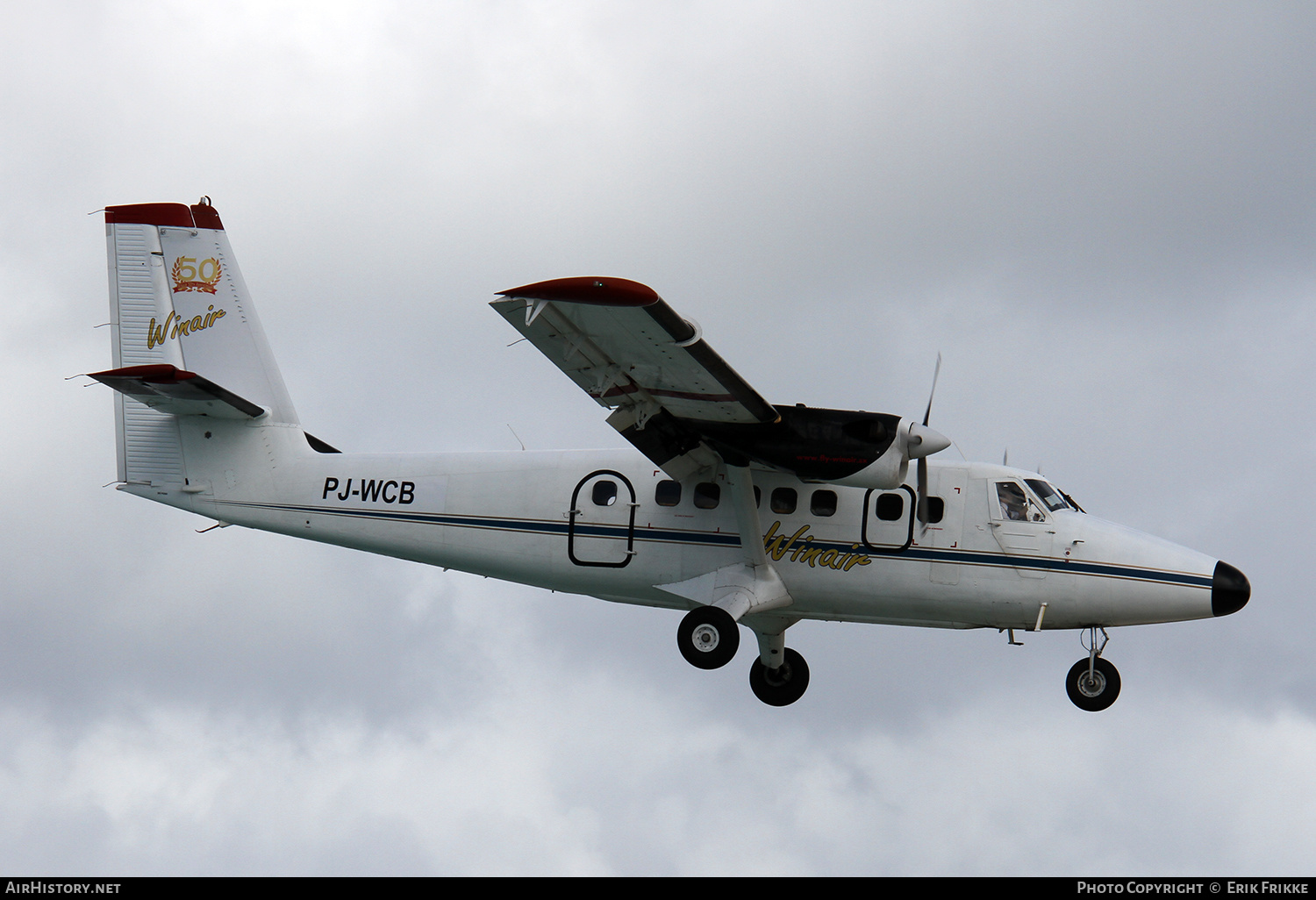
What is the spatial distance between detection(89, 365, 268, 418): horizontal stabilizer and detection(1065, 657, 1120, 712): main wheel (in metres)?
10.9

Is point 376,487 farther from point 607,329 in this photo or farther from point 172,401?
point 607,329

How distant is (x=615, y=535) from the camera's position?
1797cm

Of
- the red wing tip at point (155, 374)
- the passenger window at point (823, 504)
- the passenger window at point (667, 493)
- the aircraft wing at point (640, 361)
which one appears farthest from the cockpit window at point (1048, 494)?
the red wing tip at point (155, 374)

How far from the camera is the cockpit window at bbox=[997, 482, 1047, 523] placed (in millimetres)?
17344

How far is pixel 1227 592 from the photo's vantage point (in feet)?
55.5

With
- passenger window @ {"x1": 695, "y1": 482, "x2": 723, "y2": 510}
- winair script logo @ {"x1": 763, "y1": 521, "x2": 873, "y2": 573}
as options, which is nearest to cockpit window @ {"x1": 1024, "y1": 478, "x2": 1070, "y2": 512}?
winair script logo @ {"x1": 763, "y1": 521, "x2": 873, "y2": 573}

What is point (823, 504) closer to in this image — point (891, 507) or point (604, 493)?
point (891, 507)

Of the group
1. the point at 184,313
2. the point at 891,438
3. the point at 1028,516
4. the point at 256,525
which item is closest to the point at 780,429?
→ the point at 891,438

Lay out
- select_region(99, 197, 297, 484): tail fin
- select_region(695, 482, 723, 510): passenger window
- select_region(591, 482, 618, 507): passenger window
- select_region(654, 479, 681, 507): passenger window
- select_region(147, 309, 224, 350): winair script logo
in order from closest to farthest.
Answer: select_region(695, 482, 723, 510): passenger window
select_region(654, 479, 681, 507): passenger window
select_region(591, 482, 618, 507): passenger window
select_region(99, 197, 297, 484): tail fin
select_region(147, 309, 224, 350): winair script logo

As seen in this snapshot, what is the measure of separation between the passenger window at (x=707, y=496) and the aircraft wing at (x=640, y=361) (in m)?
0.38

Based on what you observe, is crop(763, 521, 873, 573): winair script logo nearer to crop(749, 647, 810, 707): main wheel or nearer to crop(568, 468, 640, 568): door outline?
crop(568, 468, 640, 568): door outline

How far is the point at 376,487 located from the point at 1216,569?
1037 cm

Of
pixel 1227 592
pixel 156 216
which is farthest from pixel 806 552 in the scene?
pixel 156 216

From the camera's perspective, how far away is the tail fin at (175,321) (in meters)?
19.3
